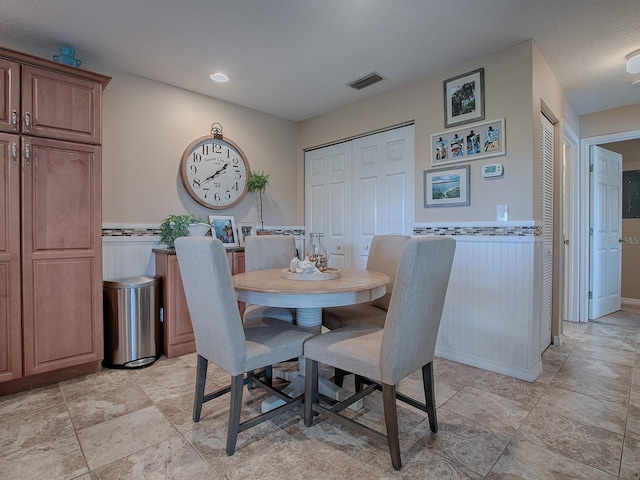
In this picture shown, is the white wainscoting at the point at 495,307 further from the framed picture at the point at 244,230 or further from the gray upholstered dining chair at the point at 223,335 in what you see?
the framed picture at the point at 244,230

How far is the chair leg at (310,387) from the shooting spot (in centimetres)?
170

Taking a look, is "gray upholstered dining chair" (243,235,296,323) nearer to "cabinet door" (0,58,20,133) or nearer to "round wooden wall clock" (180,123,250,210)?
"round wooden wall clock" (180,123,250,210)

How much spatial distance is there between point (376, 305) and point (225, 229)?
1781 millimetres

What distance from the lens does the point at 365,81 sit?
3.06 m

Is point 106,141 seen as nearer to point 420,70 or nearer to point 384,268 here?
point 384,268

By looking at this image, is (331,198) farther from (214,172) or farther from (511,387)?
(511,387)

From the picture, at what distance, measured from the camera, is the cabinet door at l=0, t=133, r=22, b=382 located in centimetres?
206

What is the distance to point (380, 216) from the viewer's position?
342 centimetres

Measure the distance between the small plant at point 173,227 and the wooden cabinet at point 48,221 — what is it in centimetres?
64

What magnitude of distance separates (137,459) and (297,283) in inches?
42.3

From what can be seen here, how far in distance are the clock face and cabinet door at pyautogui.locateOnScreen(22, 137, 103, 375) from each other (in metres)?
0.92

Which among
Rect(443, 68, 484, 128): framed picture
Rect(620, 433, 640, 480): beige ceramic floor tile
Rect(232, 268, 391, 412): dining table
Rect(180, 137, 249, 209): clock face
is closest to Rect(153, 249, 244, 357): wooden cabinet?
Rect(180, 137, 249, 209): clock face

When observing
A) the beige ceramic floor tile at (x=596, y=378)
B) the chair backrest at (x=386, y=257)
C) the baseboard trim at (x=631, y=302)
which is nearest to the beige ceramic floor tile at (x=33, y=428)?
the chair backrest at (x=386, y=257)

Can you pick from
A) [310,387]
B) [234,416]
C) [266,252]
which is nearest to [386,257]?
[266,252]
